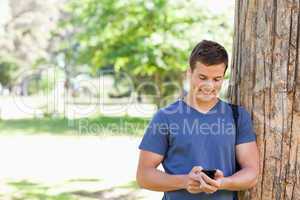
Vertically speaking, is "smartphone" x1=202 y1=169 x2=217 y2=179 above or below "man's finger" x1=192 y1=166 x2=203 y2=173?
below

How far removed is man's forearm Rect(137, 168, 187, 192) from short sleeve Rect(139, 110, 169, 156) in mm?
102

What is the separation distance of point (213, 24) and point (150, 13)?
1.74m

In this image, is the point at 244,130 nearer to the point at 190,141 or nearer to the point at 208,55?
the point at 190,141

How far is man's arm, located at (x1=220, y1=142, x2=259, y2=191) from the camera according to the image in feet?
8.54

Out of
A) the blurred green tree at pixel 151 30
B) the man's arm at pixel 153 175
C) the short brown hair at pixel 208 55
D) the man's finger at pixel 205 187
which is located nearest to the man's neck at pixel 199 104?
the short brown hair at pixel 208 55

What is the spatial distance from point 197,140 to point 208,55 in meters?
0.41

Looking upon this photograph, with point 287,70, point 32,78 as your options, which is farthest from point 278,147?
point 32,78

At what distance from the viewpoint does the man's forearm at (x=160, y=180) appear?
255 centimetres

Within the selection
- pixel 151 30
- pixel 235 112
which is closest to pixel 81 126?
pixel 151 30

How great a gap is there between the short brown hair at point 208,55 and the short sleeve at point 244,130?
1.04 feet

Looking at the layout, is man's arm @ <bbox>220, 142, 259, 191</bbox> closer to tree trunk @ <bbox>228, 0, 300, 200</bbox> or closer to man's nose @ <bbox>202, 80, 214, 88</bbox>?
tree trunk @ <bbox>228, 0, 300, 200</bbox>

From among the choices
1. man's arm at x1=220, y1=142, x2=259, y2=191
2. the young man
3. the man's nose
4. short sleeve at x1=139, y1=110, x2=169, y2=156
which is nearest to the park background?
man's arm at x1=220, y1=142, x2=259, y2=191

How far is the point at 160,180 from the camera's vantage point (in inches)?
103

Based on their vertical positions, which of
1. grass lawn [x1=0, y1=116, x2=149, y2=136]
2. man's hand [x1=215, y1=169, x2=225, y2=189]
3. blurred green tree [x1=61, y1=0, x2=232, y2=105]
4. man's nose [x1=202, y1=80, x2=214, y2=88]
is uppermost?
blurred green tree [x1=61, y1=0, x2=232, y2=105]
